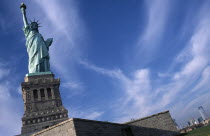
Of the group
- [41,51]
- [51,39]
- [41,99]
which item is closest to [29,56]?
[41,51]

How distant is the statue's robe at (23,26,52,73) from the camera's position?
42.0 meters

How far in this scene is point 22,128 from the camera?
3081cm

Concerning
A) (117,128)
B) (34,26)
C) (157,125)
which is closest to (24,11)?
(34,26)

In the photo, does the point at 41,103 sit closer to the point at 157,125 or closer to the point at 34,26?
the point at 34,26

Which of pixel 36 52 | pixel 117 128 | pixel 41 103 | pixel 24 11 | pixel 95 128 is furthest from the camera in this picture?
pixel 24 11

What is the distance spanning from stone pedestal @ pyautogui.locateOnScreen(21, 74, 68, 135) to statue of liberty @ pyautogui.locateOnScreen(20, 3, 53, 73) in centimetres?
348

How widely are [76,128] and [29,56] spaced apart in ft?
119

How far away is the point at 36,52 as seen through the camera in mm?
42844

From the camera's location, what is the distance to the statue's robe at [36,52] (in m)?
42.0

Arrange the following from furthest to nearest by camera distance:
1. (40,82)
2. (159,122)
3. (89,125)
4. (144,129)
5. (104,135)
→ (40,82)
(159,122)
(144,129)
(104,135)
(89,125)

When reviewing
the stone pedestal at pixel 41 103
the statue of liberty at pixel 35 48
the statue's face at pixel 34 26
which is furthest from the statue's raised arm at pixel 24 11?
the stone pedestal at pixel 41 103

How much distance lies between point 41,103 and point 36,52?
12.3 metres

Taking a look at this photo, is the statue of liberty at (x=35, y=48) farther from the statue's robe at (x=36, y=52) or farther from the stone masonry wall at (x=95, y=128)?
the stone masonry wall at (x=95, y=128)

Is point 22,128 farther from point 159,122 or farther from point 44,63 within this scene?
point 159,122
